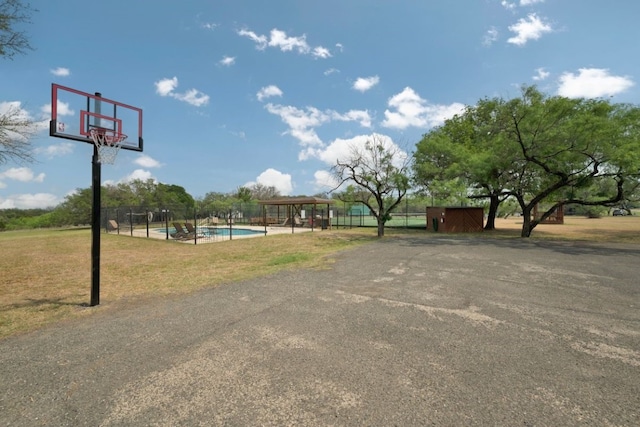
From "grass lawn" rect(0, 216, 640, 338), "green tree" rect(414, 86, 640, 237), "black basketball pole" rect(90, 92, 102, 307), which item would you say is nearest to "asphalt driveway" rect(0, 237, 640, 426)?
"black basketball pole" rect(90, 92, 102, 307)

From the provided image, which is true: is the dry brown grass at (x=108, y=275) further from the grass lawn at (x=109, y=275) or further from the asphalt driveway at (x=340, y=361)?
the asphalt driveway at (x=340, y=361)

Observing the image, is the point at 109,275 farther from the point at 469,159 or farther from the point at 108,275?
the point at 469,159

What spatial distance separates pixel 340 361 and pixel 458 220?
20536mm

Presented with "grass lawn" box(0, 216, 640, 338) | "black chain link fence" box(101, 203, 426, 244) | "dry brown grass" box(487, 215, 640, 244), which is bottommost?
"grass lawn" box(0, 216, 640, 338)

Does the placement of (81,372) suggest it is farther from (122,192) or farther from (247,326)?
(122,192)

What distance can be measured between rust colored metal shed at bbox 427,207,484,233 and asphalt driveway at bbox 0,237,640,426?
51.9 feet

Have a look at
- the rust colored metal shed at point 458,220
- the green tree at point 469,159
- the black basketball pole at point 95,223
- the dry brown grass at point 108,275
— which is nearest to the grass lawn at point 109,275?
the dry brown grass at point 108,275

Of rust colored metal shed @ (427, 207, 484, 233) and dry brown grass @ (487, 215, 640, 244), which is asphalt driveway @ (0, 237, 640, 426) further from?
rust colored metal shed @ (427, 207, 484, 233)

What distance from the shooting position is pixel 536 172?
58.2 feet

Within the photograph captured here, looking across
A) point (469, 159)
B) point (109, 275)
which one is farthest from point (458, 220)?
point (109, 275)

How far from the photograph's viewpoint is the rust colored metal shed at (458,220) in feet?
69.3

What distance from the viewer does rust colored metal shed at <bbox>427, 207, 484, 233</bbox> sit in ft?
69.3

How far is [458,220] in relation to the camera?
21203 millimetres

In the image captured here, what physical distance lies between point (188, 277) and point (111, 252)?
699cm
